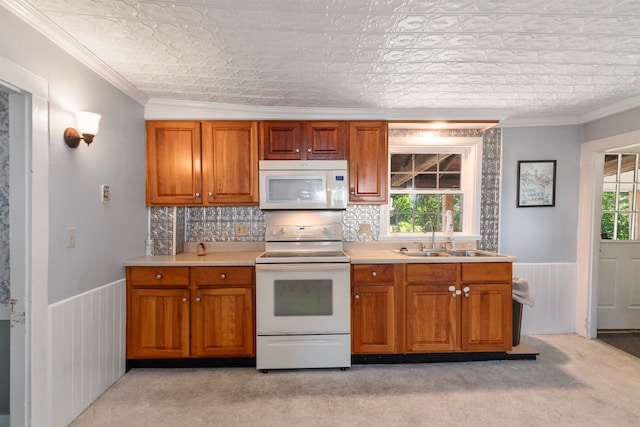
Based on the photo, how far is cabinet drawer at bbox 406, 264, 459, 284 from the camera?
2.73 m

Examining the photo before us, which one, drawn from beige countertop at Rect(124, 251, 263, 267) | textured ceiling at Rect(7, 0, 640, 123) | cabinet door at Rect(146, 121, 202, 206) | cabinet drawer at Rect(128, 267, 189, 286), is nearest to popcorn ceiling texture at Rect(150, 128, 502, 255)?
cabinet door at Rect(146, 121, 202, 206)

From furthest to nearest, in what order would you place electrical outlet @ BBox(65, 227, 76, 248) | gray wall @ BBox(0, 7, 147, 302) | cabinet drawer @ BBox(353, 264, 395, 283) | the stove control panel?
the stove control panel < cabinet drawer @ BBox(353, 264, 395, 283) < electrical outlet @ BBox(65, 227, 76, 248) < gray wall @ BBox(0, 7, 147, 302)

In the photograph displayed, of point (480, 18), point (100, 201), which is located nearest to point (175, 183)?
point (100, 201)

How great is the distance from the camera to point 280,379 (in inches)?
99.5

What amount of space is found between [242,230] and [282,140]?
3.06 ft

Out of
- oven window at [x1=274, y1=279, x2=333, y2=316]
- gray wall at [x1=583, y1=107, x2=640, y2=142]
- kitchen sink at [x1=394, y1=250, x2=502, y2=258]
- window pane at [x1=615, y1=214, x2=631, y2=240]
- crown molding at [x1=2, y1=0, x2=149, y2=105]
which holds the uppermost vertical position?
crown molding at [x1=2, y1=0, x2=149, y2=105]

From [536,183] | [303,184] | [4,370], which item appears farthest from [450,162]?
[4,370]

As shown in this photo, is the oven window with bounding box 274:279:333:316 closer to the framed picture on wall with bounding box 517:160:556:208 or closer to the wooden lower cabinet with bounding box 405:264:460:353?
the wooden lower cabinet with bounding box 405:264:460:353

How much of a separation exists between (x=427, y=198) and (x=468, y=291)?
106 centimetres

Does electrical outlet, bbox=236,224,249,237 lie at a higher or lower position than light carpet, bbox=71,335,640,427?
higher

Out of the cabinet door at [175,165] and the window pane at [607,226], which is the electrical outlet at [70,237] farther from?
the window pane at [607,226]

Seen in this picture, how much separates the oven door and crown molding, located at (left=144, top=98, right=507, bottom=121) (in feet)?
4.25

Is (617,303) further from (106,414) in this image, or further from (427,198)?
(106,414)

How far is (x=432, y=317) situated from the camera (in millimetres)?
2744
